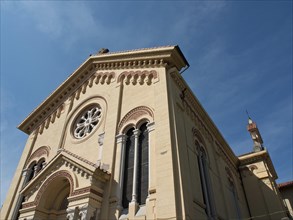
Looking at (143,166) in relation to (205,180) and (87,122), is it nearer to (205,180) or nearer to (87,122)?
(205,180)

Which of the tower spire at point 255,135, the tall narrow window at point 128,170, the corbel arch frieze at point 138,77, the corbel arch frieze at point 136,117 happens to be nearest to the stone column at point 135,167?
the tall narrow window at point 128,170

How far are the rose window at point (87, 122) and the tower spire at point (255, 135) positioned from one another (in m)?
15.0

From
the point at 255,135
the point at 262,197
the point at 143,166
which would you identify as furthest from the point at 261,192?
the point at 143,166

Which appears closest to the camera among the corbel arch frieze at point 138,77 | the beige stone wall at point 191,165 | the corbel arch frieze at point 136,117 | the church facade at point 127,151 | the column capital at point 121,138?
the beige stone wall at point 191,165

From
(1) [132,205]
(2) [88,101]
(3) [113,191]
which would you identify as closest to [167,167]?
(1) [132,205]

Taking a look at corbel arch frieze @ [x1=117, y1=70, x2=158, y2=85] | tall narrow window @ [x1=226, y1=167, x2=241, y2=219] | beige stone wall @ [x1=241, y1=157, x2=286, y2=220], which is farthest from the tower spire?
corbel arch frieze @ [x1=117, y1=70, x2=158, y2=85]

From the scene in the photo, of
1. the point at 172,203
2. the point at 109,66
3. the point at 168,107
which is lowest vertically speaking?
the point at 172,203

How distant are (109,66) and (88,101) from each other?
2.40 m

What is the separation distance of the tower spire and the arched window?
14986 mm

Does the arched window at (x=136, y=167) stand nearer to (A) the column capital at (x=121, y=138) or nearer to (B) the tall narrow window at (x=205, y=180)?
(A) the column capital at (x=121, y=138)

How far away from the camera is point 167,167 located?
8688mm

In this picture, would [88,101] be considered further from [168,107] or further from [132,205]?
[132,205]

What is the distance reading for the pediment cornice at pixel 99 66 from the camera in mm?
12547

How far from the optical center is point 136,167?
10.0 metres
